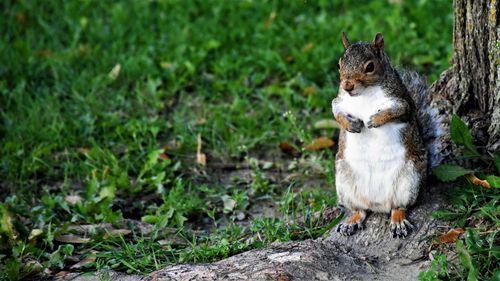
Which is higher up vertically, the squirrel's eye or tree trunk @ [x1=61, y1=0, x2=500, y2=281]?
the squirrel's eye

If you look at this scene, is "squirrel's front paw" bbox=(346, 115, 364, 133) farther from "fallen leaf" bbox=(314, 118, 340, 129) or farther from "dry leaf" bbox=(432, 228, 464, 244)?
"fallen leaf" bbox=(314, 118, 340, 129)

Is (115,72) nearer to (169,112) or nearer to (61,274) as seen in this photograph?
(169,112)

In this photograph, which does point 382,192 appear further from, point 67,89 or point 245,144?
point 67,89

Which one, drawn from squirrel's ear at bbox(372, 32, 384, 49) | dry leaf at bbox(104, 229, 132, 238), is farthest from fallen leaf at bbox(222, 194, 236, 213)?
squirrel's ear at bbox(372, 32, 384, 49)

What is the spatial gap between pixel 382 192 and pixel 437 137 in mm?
413

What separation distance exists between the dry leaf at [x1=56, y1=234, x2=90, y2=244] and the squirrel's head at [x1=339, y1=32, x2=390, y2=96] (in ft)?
4.83

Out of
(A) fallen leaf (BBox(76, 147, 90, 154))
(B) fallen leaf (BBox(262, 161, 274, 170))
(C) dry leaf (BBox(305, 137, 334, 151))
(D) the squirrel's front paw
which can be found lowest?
(B) fallen leaf (BBox(262, 161, 274, 170))

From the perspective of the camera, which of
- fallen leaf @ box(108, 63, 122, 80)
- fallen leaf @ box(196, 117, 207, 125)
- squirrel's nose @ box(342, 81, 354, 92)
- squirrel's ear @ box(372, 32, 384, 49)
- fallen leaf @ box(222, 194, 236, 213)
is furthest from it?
fallen leaf @ box(108, 63, 122, 80)

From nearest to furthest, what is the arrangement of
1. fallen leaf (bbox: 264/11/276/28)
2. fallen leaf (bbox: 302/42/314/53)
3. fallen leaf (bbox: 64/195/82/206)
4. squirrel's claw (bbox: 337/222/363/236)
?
squirrel's claw (bbox: 337/222/363/236), fallen leaf (bbox: 64/195/82/206), fallen leaf (bbox: 302/42/314/53), fallen leaf (bbox: 264/11/276/28)

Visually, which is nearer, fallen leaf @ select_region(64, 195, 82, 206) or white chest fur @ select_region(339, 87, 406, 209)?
white chest fur @ select_region(339, 87, 406, 209)

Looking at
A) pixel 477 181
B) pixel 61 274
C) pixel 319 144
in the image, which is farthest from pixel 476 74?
pixel 61 274

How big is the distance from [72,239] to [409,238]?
1.59 m

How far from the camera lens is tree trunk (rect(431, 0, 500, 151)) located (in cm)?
357

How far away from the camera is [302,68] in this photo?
212 inches
